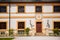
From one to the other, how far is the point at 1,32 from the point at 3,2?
16.8 ft

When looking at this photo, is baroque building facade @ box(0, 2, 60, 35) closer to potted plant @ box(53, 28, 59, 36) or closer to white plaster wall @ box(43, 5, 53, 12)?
white plaster wall @ box(43, 5, 53, 12)

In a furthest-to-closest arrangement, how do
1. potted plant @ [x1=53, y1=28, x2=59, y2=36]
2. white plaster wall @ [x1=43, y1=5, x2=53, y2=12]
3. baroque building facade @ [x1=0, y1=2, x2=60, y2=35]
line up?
white plaster wall @ [x1=43, y1=5, x2=53, y2=12]
baroque building facade @ [x1=0, y1=2, x2=60, y2=35]
potted plant @ [x1=53, y1=28, x2=59, y2=36]

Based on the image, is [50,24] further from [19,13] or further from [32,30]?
[19,13]

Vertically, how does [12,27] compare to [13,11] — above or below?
below

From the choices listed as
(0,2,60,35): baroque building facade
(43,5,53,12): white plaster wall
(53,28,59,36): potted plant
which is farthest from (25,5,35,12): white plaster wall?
(53,28,59,36): potted plant

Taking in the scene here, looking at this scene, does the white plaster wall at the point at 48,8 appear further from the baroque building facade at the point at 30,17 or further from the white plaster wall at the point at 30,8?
the white plaster wall at the point at 30,8

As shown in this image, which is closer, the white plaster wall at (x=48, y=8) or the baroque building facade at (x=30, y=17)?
the baroque building facade at (x=30, y=17)

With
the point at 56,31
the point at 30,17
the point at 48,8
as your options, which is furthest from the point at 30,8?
the point at 56,31

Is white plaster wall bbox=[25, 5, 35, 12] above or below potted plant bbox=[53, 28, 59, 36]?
above

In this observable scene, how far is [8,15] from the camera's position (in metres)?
28.8

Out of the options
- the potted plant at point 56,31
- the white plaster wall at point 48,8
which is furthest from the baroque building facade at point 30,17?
the potted plant at point 56,31

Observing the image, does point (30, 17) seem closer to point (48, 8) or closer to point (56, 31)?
point (48, 8)

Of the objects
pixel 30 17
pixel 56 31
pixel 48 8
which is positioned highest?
pixel 48 8

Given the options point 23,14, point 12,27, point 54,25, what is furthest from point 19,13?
point 54,25
